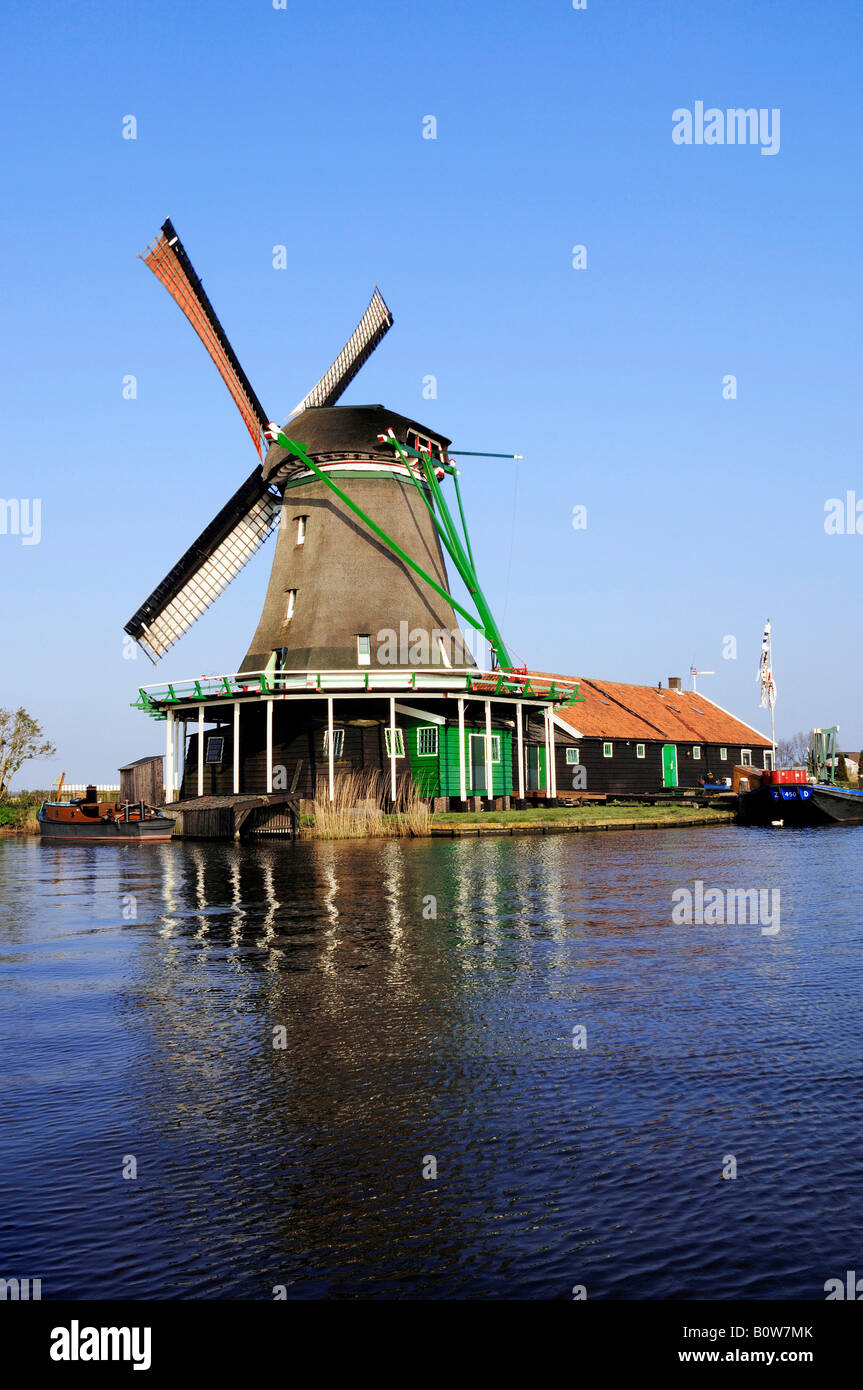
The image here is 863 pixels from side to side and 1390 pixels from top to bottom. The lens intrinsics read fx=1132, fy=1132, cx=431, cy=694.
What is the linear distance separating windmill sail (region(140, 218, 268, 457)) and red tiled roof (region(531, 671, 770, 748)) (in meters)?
19.6

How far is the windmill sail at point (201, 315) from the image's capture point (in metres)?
43.6

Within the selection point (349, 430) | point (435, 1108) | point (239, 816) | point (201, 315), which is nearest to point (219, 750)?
point (239, 816)

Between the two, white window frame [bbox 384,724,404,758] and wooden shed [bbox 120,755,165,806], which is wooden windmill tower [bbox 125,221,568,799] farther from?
wooden shed [bbox 120,755,165,806]

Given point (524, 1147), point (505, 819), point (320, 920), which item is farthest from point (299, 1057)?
point (505, 819)

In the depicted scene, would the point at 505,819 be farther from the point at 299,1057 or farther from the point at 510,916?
the point at 299,1057

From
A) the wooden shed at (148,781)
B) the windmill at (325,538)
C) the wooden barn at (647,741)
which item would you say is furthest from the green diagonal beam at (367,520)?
the wooden shed at (148,781)

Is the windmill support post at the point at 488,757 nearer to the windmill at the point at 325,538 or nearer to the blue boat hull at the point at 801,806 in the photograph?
the windmill at the point at 325,538

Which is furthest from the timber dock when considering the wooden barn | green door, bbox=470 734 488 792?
the wooden barn

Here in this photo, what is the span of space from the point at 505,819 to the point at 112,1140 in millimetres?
32266

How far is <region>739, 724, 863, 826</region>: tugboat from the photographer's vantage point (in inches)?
1870

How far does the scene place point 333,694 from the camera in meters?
39.3

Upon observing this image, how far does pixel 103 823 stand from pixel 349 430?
17444 millimetres
